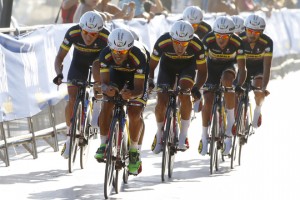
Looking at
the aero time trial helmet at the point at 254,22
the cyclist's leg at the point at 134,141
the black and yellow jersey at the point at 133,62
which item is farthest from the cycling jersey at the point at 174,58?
the aero time trial helmet at the point at 254,22

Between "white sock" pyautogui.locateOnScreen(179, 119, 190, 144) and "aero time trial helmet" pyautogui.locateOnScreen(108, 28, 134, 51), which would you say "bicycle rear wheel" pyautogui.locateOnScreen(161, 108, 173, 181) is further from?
"aero time trial helmet" pyautogui.locateOnScreen(108, 28, 134, 51)

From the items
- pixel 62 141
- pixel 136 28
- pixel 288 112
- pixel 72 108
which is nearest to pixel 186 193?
pixel 72 108

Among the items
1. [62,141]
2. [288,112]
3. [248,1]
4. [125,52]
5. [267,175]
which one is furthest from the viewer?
[248,1]

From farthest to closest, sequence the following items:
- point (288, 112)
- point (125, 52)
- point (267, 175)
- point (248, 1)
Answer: point (248, 1) < point (288, 112) < point (267, 175) < point (125, 52)

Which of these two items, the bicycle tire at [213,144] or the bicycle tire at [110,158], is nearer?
the bicycle tire at [110,158]

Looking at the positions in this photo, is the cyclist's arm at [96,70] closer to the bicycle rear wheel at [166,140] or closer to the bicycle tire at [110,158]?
the bicycle rear wheel at [166,140]

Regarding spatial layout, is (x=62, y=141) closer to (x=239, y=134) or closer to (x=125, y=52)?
(x=239, y=134)

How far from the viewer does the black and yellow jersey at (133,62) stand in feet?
38.0

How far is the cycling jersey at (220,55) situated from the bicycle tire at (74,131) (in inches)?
78.9

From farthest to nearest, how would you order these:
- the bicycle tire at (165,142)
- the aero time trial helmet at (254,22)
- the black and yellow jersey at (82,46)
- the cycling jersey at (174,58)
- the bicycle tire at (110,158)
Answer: the aero time trial helmet at (254,22) < the black and yellow jersey at (82,46) < the cycling jersey at (174,58) < the bicycle tire at (165,142) < the bicycle tire at (110,158)

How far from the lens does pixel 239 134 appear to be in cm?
1429

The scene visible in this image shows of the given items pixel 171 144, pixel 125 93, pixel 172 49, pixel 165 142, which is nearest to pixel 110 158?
pixel 125 93

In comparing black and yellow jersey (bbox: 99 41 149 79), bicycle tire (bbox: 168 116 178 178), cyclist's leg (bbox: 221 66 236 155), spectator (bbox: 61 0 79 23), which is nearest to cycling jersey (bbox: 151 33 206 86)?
bicycle tire (bbox: 168 116 178 178)

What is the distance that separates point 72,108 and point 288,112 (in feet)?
27.1
